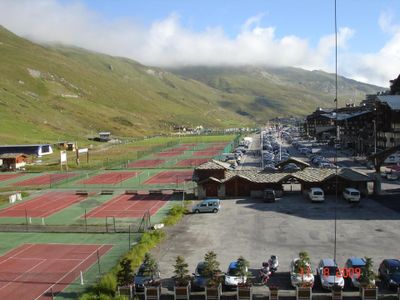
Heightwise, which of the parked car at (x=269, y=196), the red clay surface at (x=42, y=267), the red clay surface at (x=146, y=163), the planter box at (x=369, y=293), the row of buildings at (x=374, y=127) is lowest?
the red clay surface at (x=42, y=267)

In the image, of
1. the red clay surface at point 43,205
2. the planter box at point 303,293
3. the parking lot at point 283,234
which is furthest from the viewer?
the red clay surface at point 43,205

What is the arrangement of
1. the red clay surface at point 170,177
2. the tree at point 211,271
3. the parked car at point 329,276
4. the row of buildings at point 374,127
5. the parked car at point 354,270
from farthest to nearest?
the row of buildings at point 374,127 → the red clay surface at point 170,177 → the parked car at point 354,270 → the tree at point 211,271 → the parked car at point 329,276

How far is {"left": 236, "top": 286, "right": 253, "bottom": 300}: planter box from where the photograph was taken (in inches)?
889

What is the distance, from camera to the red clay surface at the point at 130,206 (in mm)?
44516

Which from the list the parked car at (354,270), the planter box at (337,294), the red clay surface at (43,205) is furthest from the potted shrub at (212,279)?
the red clay surface at (43,205)

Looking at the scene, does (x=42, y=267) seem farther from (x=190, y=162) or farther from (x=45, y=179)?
(x=190, y=162)

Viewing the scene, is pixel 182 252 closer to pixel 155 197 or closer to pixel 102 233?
pixel 102 233

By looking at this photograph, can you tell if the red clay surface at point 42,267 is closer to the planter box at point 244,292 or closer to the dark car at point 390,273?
the planter box at point 244,292

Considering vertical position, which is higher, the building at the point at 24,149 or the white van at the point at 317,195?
the building at the point at 24,149

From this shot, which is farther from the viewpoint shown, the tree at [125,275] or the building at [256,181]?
the building at [256,181]

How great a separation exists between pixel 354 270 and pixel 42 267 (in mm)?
18348

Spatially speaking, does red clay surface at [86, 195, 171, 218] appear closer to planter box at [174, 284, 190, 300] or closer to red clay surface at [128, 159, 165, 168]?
planter box at [174, 284, 190, 300]

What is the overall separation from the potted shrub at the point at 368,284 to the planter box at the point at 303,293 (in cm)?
240

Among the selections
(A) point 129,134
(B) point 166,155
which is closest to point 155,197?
(B) point 166,155
